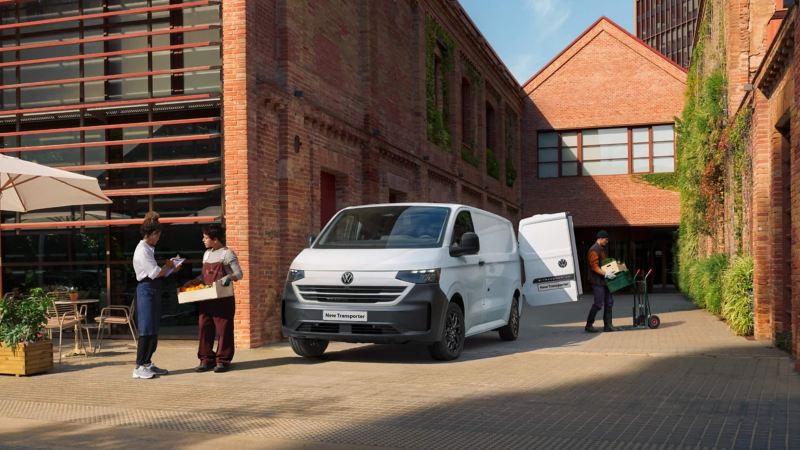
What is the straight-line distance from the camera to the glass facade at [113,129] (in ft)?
39.1

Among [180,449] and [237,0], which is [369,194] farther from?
[180,449]

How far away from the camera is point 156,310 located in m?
8.60

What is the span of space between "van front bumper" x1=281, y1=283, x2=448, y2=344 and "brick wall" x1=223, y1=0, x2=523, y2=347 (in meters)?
2.43

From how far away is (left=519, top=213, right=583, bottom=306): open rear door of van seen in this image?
13102 mm

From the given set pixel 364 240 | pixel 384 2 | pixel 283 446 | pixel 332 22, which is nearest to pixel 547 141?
pixel 384 2

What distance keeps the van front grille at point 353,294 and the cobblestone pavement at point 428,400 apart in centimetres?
80

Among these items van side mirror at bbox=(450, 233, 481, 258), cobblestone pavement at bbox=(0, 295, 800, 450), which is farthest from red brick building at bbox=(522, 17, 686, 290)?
van side mirror at bbox=(450, 233, 481, 258)

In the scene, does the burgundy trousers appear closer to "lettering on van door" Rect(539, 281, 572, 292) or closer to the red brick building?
"lettering on van door" Rect(539, 281, 572, 292)

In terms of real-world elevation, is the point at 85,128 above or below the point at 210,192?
above

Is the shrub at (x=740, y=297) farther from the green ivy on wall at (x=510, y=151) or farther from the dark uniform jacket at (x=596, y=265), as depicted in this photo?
the green ivy on wall at (x=510, y=151)

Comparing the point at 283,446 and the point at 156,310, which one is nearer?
the point at 283,446

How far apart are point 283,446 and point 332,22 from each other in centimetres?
1101

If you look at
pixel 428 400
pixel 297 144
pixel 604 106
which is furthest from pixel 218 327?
pixel 604 106

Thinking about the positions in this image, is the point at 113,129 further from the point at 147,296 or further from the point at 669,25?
the point at 669,25
